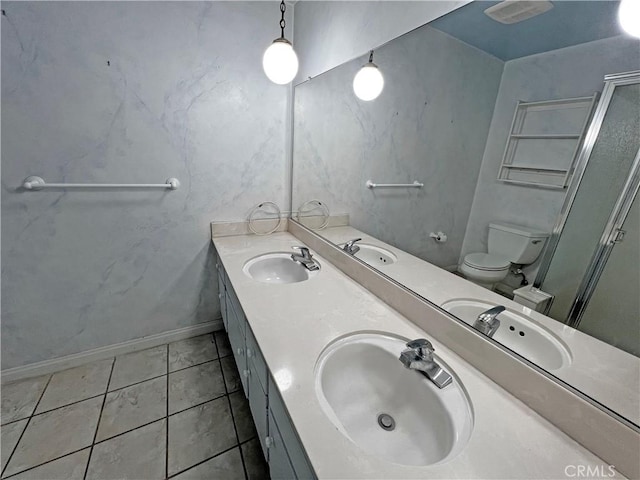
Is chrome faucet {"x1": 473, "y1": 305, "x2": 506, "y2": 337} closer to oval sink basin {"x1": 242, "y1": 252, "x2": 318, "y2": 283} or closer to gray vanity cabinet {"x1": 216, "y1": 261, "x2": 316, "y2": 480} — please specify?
gray vanity cabinet {"x1": 216, "y1": 261, "x2": 316, "y2": 480}

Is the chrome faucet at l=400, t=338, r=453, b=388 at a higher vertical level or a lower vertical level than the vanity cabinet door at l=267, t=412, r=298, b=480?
higher

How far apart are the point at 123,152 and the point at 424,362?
1.72 m

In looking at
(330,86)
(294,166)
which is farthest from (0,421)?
(330,86)

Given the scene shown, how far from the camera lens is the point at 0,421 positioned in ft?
4.28

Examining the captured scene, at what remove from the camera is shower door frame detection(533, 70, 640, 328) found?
1.77 feet

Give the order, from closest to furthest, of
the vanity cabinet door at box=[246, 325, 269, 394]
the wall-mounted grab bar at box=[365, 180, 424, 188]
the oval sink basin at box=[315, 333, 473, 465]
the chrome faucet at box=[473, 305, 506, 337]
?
the oval sink basin at box=[315, 333, 473, 465]
the chrome faucet at box=[473, 305, 506, 337]
the vanity cabinet door at box=[246, 325, 269, 394]
the wall-mounted grab bar at box=[365, 180, 424, 188]

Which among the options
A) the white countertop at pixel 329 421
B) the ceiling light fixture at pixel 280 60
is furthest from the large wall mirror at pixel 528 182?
the ceiling light fixture at pixel 280 60

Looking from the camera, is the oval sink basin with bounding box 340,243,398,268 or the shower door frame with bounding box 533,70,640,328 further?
the oval sink basin with bounding box 340,243,398,268

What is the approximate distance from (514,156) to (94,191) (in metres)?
1.87

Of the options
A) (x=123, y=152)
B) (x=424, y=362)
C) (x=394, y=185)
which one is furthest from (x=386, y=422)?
(x=123, y=152)

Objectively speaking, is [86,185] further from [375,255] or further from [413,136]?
[413,136]

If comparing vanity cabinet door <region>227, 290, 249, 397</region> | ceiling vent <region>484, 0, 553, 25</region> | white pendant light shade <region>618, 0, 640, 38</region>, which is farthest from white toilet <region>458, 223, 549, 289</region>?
vanity cabinet door <region>227, 290, 249, 397</region>

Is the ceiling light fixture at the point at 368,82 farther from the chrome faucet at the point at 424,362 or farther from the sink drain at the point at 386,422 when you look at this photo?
the sink drain at the point at 386,422

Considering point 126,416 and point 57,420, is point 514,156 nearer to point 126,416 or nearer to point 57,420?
point 126,416
